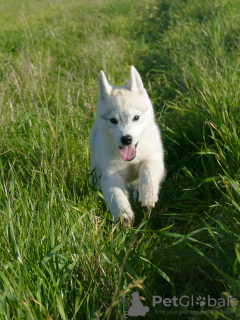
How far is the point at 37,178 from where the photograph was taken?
3373 millimetres

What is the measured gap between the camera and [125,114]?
3.39m

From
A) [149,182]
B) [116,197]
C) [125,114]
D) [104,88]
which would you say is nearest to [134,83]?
[104,88]

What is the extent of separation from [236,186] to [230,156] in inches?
23.6

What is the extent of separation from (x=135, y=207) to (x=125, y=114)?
772 mm

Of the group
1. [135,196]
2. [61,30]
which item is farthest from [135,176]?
[61,30]

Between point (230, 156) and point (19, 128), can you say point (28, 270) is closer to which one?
point (230, 156)

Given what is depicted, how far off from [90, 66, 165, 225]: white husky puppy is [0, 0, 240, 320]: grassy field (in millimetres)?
179

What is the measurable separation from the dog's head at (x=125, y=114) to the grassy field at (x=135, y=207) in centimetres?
37

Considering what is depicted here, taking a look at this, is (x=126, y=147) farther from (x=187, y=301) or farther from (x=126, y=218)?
(x=187, y=301)

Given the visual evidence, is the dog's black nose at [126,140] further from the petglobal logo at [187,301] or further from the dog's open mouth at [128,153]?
the petglobal logo at [187,301]

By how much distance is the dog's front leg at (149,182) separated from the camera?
3146mm

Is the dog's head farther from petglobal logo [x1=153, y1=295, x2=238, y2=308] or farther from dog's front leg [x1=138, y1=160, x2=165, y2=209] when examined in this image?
petglobal logo [x1=153, y1=295, x2=238, y2=308]

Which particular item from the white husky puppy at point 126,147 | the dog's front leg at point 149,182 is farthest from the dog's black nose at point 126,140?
the dog's front leg at point 149,182

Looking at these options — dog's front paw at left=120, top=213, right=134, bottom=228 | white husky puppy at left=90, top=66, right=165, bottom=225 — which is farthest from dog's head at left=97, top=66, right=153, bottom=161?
dog's front paw at left=120, top=213, right=134, bottom=228
